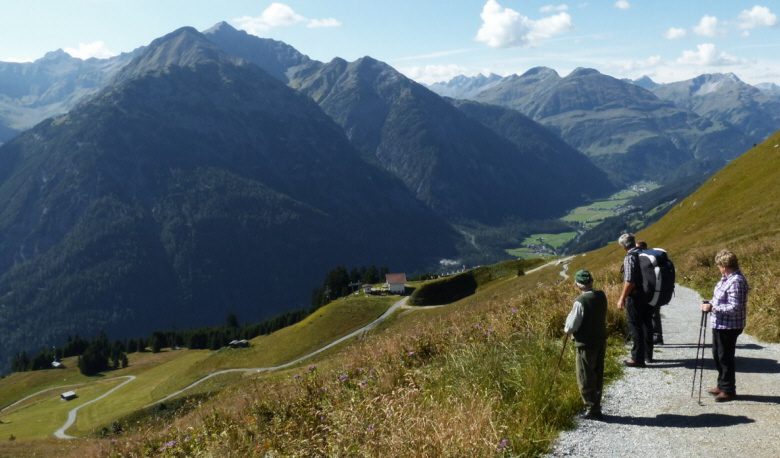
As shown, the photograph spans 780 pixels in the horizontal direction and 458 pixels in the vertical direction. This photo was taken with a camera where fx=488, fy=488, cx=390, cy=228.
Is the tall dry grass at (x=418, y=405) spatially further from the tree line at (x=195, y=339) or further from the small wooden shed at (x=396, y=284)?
the tree line at (x=195, y=339)

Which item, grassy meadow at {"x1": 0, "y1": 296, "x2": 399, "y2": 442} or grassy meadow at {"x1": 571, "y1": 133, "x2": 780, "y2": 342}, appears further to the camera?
grassy meadow at {"x1": 0, "y1": 296, "x2": 399, "y2": 442}

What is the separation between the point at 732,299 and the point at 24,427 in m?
105

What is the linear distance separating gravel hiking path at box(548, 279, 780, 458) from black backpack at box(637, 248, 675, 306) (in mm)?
1692

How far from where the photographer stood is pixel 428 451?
6906mm

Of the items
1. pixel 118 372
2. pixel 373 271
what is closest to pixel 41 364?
pixel 118 372

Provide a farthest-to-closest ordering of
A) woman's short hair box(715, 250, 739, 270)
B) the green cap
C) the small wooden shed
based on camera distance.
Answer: the small wooden shed → woman's short hair box(715, 250, 739, 270) → the green cap

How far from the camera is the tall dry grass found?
24.8 ft

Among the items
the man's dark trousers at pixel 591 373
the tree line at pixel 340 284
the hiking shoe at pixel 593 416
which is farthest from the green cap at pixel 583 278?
the tree line at pixel 340 284

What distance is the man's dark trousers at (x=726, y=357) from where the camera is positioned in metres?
9.70

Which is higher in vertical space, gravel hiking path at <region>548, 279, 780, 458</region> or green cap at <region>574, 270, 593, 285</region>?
green cap at <region>574, 270, 593, 285</region>

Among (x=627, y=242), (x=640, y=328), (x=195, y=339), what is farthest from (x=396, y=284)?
(x=640, y=328)

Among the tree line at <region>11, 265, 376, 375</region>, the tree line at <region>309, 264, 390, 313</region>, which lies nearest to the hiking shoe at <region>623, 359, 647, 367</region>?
the tree line at <region>309, 264, 390, 313</region>

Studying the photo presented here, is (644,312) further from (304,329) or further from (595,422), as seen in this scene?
(304,329)

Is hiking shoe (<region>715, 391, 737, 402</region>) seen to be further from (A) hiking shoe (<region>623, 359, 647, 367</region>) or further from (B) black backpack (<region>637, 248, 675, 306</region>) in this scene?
(B) black backpack (<region>637, 248, 675, 306</region>)
